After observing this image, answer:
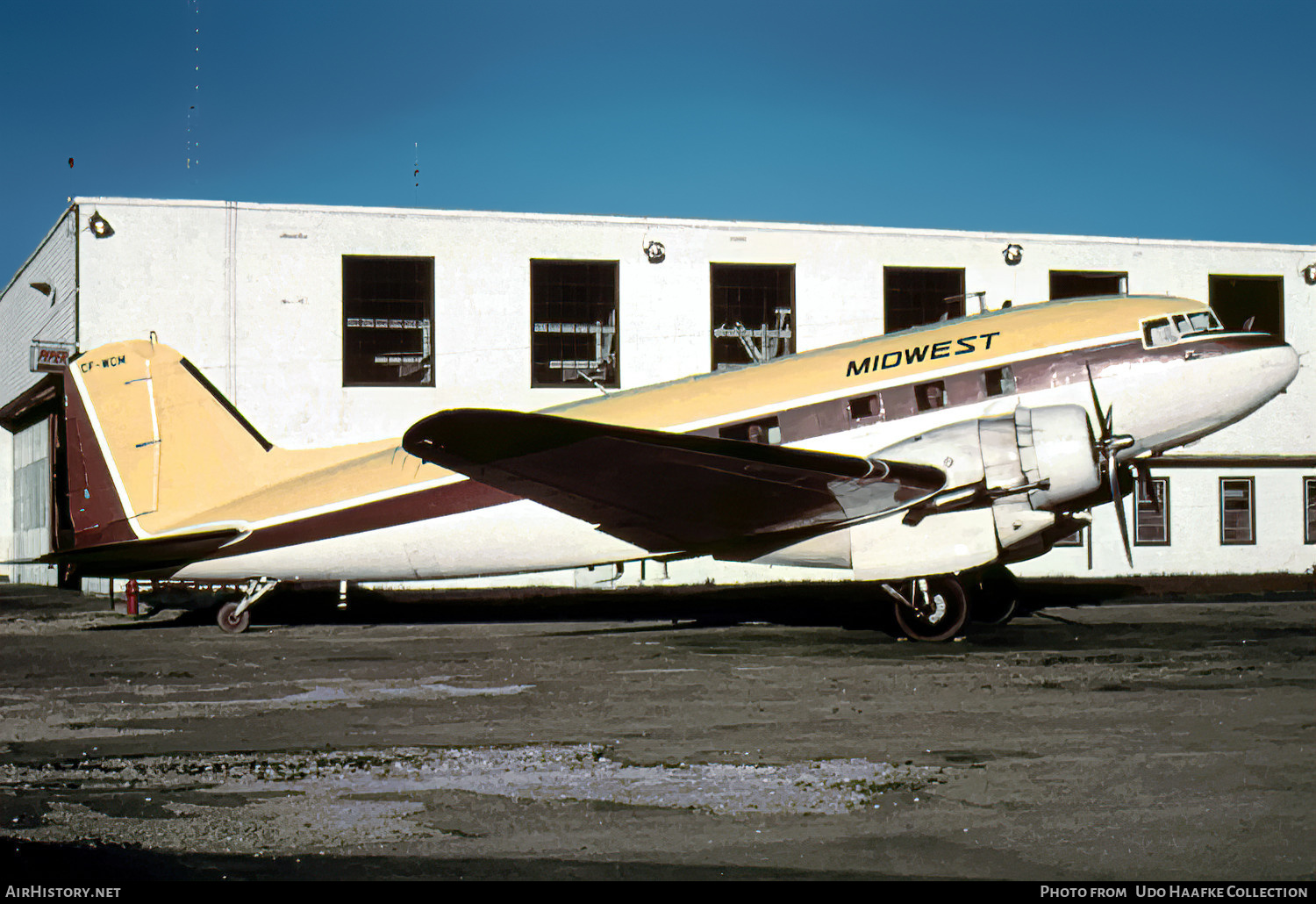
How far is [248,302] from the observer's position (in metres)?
25.5

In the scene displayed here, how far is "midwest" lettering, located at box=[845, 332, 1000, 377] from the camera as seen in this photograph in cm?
1444

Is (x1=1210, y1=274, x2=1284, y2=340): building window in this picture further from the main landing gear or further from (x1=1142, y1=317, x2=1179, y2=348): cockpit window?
the main landing gear

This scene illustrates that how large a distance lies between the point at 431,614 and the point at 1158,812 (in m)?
16.2

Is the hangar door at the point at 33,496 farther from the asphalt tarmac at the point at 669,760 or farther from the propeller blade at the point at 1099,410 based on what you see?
the propeller blade at the point at 1099,410

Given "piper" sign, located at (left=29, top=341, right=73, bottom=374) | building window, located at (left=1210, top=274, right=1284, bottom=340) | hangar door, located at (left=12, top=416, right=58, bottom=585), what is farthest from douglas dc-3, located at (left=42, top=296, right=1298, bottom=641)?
hangar door, located at (left=12, top=416, right=58, bottom=585)

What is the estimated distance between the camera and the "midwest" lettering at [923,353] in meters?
14.4

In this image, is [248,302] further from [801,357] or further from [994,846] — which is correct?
[994,846]

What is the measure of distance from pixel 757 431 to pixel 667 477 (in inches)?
91.2

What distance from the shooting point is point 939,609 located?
14234 millimetres

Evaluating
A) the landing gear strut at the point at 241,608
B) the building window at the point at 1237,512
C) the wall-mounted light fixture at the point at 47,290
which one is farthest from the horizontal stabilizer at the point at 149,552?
the building window at the point at 1237,512

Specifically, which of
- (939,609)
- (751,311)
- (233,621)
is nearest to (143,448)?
(233,621)

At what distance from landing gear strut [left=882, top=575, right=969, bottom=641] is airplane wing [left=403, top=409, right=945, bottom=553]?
147 centimetres

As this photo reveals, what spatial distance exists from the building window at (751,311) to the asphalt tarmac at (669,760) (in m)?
14.7

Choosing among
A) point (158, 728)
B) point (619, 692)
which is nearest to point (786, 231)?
point (619, 692)
